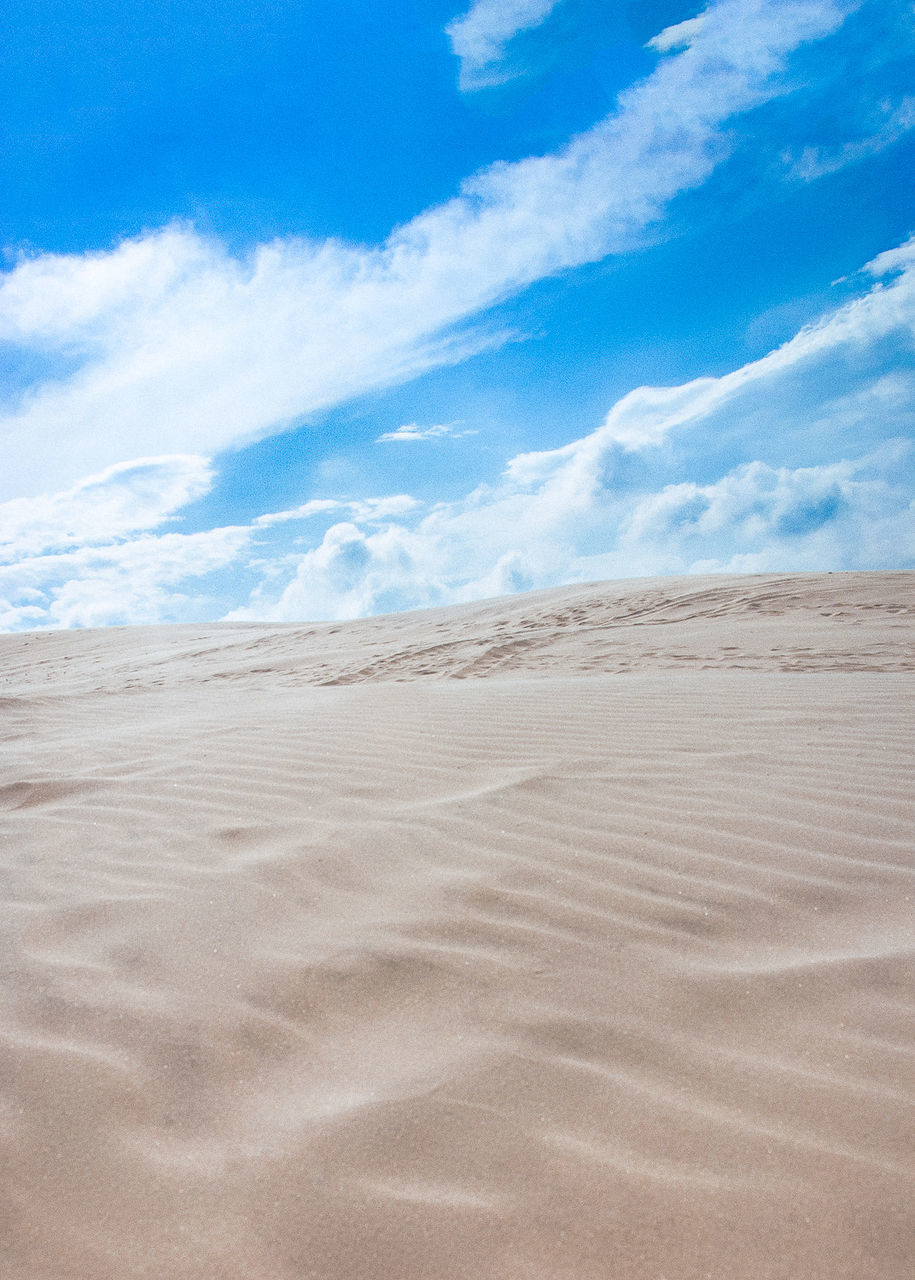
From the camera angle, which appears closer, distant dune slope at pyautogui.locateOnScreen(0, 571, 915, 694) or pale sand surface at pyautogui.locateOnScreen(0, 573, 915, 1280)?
pale sand surface at pyautogui.locateOnScreen(0, 573, 915, 1280)

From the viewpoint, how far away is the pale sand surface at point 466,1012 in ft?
3.54

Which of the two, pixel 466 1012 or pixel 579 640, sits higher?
pixel 579 640

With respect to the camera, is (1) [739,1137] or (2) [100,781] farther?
(2) [100,781]

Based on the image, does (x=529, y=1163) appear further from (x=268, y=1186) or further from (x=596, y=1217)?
(x=268, y=1186)

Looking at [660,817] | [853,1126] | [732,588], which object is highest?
[732,588]

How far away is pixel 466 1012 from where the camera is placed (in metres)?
1.54

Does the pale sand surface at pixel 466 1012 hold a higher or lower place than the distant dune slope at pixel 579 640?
lower

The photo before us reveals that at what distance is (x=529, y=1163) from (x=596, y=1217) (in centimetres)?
13

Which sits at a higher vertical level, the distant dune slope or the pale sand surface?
the distant dune slope

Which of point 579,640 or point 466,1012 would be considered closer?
point 466,1012

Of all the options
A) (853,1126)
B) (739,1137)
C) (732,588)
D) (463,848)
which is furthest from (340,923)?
(732,588)

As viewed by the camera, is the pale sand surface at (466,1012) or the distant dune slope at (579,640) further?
the distant dune slope at (579,640)

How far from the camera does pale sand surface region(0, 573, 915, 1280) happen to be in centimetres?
108

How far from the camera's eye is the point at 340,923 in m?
1.92
